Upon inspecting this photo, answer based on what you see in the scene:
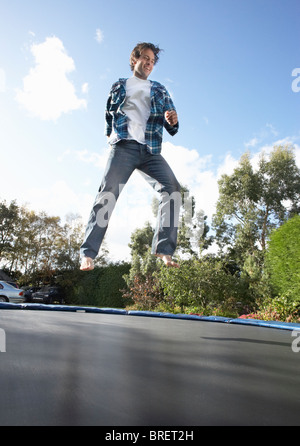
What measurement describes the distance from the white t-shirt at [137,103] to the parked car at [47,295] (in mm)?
10871

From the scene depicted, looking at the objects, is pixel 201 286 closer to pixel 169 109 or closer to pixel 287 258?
pixel 287 258

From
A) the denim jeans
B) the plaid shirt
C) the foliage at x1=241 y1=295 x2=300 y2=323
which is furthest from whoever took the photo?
the foliage at x1=241 y1=295 x2=300 y2=323

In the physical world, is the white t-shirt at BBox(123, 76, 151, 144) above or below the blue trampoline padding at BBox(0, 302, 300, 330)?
above

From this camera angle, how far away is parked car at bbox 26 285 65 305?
1169 centimetres

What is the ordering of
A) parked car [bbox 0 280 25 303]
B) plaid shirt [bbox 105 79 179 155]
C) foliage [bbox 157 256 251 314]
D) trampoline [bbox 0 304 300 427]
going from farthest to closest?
parked car [bbox 0 280 25 303] → foliage [bbox 157 256 251 314] → plaid shirt [bbox 105 79 179 155] → trampoline [bbox 0 304 300 427]

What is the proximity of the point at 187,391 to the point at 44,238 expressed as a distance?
14.0 m

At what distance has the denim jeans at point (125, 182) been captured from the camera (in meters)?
1.75

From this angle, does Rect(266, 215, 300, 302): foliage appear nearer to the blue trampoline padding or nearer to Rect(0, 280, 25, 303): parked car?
the blue trampoline padding

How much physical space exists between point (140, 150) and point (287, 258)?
4390 millimetres

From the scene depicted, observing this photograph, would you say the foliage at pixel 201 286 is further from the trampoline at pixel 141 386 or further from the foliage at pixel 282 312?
the trampoline at pixel 141 386

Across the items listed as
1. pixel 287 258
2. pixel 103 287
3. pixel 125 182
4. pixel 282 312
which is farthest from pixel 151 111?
pixel 103 287

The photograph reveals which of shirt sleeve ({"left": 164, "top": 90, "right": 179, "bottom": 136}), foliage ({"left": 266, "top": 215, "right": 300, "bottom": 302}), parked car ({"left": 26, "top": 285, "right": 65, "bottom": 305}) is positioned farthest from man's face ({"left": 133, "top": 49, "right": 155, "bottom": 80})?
parked car ({"left": 26, "top": 285, "right": 65, "bottom": 305})

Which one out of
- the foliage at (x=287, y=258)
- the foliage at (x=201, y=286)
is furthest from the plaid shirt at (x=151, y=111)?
the foliage at (x=201, y=286)
